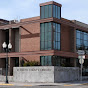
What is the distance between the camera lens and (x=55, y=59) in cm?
4097

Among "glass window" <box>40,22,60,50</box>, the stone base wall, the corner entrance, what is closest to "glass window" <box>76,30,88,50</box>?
"glass window" <box>40,22,60,50</box>

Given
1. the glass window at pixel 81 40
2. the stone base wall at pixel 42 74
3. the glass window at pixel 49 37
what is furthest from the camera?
the glass window at pixel 81 40

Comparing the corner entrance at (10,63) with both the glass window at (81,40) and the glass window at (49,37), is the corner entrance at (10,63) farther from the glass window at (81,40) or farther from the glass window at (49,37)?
the glass window at (81,40)

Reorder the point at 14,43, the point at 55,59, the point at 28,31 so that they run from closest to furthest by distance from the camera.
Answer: the point at 55,59 → the point at 28,31 → the point at 14,43

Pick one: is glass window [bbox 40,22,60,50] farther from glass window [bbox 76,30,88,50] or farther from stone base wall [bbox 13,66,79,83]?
stone base wall [bbox 13,66,79,83]

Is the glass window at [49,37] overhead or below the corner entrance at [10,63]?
overhead

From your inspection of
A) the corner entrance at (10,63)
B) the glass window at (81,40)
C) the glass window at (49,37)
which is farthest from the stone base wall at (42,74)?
the glass window at (81,40)

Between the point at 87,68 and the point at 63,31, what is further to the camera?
the point at 87,68

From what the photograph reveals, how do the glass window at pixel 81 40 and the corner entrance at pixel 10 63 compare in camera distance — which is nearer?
the corner entrance at pixel 10 63

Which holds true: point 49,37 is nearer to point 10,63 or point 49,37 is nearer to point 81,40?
point 10,63

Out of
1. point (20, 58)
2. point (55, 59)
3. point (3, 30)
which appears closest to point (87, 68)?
point (55, 59)

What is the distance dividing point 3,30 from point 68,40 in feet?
47.1

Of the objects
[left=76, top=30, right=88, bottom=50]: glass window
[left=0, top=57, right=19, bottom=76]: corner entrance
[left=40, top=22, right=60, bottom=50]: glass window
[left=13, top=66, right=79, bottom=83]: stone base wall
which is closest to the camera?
[left=13, top=66, right=79, bottom=83]: stone base wall

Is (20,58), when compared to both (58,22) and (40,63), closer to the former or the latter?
(40,63)
